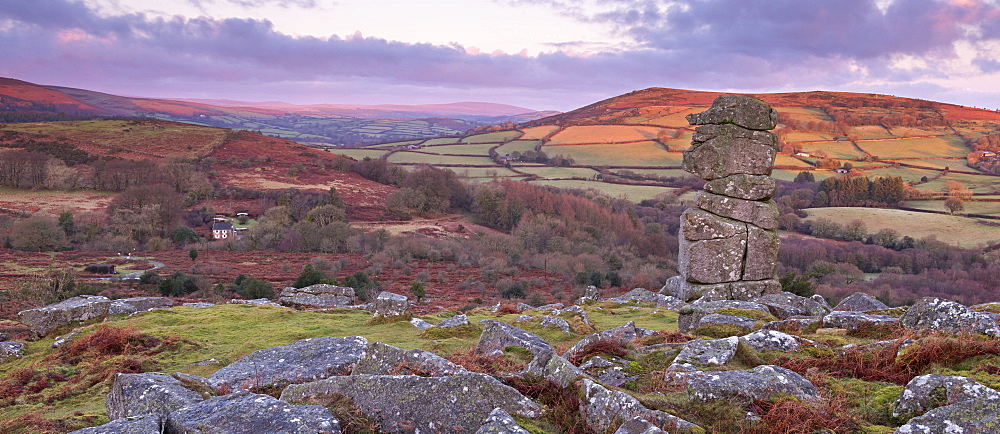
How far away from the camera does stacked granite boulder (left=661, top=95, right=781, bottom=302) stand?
64.0 ft

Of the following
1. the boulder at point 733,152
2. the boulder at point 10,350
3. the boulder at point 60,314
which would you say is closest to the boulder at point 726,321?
the boulder at point 733,152

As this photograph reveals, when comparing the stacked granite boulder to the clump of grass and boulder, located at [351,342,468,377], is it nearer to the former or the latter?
the clump of grass

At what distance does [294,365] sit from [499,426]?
174 inches

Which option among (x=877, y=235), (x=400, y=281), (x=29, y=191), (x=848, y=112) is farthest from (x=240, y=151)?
(x=848, y=112)

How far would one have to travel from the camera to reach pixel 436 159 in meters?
129

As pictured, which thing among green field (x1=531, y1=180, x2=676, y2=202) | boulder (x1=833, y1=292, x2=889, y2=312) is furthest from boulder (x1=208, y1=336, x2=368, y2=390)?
green field (x1=531, y1=180, x2=676, y2=202)

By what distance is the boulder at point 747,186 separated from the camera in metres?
19.8

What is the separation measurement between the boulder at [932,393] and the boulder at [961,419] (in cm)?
20

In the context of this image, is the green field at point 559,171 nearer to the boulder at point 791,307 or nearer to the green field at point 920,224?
the green field at point 920,224

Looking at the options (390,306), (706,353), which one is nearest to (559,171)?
(390,306)

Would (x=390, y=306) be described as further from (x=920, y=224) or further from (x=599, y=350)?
(x=920, y=224)

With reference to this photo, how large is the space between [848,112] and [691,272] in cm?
12375

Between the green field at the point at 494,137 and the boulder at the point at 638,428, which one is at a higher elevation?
the green field at the point at 494,137

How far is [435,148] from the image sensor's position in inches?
5861
